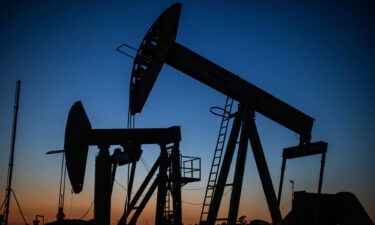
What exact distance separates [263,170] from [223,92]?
2.13m

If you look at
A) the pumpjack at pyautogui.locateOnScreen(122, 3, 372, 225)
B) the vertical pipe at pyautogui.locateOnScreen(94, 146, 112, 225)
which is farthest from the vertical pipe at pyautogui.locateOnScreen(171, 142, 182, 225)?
the pumpjack at pyautogui.locateOnScreen(122, 3, 372, 225)

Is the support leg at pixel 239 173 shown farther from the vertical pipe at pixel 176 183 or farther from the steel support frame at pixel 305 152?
the vertical pipe at pixel 176 183

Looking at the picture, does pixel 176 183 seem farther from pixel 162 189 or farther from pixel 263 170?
pixel 263 170

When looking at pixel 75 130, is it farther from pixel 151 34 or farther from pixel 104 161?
pixel 151 34

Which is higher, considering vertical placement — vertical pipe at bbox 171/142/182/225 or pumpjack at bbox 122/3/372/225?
pumpjack at bbox 122/3/372/225

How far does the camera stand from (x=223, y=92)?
802 cm

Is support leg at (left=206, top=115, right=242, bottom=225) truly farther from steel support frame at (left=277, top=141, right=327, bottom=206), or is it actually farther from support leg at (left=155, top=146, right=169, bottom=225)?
support leg at (left=155, top=146, right=169, bottom=225)

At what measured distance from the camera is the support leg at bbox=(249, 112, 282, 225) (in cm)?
763

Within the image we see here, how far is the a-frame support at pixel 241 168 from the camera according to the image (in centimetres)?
723

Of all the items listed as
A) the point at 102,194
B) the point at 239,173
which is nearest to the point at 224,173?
the point at 239,173

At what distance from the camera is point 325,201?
6.66 m

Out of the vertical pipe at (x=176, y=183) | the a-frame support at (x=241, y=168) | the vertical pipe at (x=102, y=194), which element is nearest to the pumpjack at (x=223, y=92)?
the a-frame support at (x=241, y=168)

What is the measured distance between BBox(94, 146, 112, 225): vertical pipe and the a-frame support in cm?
312

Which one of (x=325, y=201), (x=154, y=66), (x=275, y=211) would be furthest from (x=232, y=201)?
(x=154, y=66)
